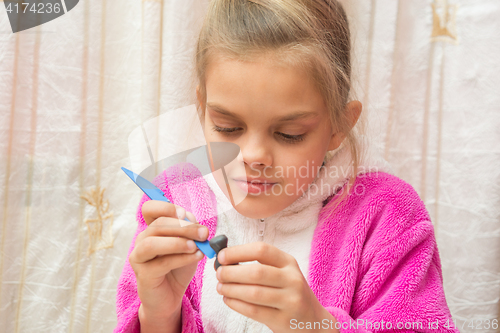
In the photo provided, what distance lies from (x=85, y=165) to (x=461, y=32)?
2.46 feet

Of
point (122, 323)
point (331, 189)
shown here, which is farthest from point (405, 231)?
point (122, 323)

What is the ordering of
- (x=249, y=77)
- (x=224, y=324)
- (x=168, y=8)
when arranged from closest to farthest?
(x=249, y=77) → (x=224, y=324) → (x=168, y=8)

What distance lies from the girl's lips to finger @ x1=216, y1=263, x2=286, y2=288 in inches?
4.9

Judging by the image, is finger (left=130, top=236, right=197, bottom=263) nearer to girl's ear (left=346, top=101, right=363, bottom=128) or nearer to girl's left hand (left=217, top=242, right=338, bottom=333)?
girl's left hand (left=217, top=242, right=338, bottom=333)

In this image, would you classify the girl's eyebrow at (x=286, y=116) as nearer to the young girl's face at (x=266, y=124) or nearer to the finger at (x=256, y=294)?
the young girl's face at (x=266, y=124)

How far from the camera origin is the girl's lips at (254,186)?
482 mm

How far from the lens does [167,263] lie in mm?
404

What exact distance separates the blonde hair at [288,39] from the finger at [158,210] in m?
0.17

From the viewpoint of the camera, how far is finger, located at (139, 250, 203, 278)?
0.39 meters

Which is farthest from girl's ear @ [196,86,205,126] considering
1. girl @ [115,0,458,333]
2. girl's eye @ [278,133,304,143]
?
girl's eye @ [278,133,304,143]

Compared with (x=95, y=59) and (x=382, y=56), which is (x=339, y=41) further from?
(x=95, y=59)

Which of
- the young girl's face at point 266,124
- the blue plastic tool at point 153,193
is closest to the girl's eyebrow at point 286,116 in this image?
the young girl's face at point 266,124

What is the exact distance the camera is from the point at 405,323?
1.57 feet

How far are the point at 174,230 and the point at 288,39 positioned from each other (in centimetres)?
25
